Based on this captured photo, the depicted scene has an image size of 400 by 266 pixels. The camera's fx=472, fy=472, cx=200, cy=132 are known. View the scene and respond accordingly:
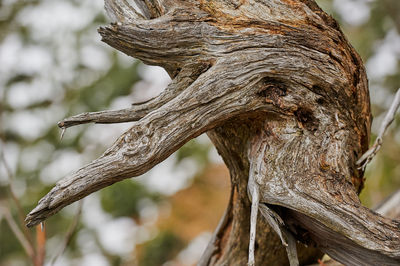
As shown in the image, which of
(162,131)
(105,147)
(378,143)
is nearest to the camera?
(162,131)

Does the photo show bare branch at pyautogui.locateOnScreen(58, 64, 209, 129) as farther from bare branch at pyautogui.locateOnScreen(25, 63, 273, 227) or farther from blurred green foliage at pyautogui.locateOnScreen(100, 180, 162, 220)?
blurred green foliage at pyautogui.locateOnScreen(100, 180, 162, 220)

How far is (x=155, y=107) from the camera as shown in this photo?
1.71 metres

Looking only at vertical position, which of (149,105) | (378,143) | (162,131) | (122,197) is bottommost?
(378,143)

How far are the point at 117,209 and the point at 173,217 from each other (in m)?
1.09

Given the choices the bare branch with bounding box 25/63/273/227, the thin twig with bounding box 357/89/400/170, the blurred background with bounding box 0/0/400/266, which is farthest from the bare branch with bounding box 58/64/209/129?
the blurred background with bounding box 0/0/400/266

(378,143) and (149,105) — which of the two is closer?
(149,105)

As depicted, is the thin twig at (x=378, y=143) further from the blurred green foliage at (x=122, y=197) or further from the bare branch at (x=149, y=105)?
the blurred green foliage at (x=122, y=197)

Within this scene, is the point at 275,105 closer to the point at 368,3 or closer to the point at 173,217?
the point at 173,217

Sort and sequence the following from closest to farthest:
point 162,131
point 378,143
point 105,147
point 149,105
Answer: point 162,131 → point 149,105 → point 378,143 → point 105,147

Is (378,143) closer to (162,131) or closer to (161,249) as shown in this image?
(162,131)

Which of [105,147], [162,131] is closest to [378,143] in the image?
[162,131]

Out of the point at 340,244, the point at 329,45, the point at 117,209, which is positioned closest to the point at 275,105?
the point at 329,45

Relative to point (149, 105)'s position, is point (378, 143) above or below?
below

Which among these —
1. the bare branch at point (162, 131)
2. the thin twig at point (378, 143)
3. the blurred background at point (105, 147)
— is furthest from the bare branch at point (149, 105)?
the blurred background at point (105, 147)
